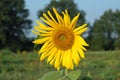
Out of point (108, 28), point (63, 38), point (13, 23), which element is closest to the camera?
point (63, 38)

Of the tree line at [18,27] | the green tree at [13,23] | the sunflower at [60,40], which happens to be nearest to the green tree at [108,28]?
the tree line at [18,27]

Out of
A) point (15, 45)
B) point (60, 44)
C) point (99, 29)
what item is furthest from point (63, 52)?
point (99, 29)

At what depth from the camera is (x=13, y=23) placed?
34875mm

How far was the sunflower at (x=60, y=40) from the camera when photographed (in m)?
1.63

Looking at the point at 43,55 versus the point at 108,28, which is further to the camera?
the point at 108,28

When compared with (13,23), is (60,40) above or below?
below

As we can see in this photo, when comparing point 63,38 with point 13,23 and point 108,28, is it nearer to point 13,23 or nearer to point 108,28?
point 13,23

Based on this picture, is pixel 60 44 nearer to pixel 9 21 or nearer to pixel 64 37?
pixel 64 37

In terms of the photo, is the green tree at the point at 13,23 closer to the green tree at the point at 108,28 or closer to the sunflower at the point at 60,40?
the green tree at the point at 108,28

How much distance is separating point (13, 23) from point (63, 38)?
33.4 meters

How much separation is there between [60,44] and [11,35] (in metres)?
33.4

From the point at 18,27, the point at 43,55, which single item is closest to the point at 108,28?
the point at 18,27

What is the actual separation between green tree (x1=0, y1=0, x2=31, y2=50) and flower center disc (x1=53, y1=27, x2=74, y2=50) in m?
32.0

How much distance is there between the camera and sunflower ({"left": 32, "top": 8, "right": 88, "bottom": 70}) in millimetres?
1627
